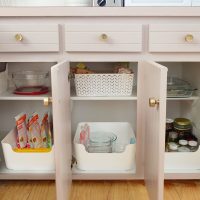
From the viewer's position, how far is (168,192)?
1.18m

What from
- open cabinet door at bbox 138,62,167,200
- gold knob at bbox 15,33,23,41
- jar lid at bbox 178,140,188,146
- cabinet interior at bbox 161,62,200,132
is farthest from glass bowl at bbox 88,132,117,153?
gold knob at bbox 15,33,23,41

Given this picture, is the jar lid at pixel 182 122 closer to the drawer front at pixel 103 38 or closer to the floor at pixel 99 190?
the floor at pixel 99 190

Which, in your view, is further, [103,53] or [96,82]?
[96,82]

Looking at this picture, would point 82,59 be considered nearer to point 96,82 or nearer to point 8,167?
point 96,82

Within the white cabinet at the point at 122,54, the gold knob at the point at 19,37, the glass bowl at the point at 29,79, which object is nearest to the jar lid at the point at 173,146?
the white cabinet at the point at 122,54

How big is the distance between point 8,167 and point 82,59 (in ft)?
1.79

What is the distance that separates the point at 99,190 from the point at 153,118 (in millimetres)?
436

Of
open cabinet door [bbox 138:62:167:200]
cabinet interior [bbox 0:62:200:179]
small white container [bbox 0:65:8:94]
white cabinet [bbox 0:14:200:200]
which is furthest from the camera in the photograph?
cabinet interior [bbox 0:62:200:179]

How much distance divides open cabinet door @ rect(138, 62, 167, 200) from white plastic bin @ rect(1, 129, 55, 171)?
0.39 m

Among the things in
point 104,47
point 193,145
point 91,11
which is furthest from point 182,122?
point 91,11

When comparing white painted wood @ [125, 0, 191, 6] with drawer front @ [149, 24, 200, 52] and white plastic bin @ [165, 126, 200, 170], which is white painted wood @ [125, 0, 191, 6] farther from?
white plastic bin @ [165, 126, 200, 170]

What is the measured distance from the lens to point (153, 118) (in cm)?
95

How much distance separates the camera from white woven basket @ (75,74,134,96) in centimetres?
122

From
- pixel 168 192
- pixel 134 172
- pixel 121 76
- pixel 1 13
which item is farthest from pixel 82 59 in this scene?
pixel 168 192
